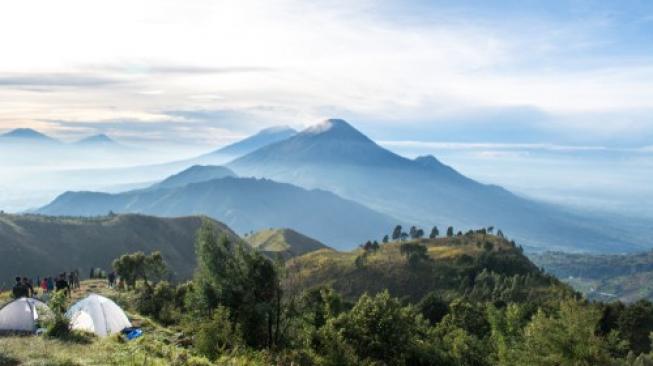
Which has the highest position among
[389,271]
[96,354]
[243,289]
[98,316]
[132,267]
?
[243,289]

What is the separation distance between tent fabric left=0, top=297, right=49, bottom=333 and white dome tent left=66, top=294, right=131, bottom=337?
299 centimetres

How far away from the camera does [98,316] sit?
1464 inches

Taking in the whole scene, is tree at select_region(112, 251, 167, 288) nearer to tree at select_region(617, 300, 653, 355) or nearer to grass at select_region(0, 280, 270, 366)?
grass at select_region(0, 280, 270, 366)

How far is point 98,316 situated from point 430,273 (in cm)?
11552

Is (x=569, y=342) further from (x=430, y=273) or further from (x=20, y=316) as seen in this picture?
(x=430, y=273)

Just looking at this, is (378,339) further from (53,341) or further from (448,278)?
(448,278)

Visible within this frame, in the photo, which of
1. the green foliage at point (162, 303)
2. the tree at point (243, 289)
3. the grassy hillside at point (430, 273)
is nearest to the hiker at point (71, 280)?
the green foliage at point (162, 303)

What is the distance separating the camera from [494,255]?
151 m

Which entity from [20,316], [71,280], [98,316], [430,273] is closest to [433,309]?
[430,273]

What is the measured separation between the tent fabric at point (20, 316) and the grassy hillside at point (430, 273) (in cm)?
8492

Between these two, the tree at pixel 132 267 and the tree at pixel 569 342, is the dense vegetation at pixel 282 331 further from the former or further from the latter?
the tree at pixel 132 267

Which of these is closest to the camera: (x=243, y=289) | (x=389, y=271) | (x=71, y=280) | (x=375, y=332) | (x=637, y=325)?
→ (x=243, y=289)

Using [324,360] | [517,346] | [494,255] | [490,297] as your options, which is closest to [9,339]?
[324,360]

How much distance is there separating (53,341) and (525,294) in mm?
107205
